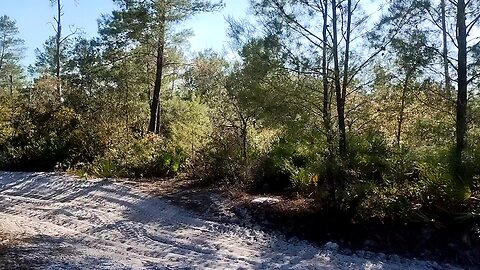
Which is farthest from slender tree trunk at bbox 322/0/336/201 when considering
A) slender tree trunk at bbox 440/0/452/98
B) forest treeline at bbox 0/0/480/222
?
slender tree trunk at bbox 440/0/452/98

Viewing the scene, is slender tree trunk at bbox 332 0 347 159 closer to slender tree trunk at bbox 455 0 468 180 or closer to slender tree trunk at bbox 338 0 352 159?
slender tree trunk at bbox 338 0 352 159

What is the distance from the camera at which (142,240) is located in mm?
6578

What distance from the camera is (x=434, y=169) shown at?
20.5 feet

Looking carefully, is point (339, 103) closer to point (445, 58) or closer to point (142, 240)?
point (445, 58)

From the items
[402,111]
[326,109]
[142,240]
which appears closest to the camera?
[142,240]

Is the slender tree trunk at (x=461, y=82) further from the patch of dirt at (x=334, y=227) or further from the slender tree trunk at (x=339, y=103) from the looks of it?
the slender tree trunk at (x=339, y=103)

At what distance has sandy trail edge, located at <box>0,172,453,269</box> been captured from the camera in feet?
18.0

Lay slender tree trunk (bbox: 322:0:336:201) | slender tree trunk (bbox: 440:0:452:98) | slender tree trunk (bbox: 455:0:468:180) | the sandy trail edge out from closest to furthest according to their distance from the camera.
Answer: the sandy trail edge → slender tree trunk (bbox: 455:0:468:180) → slender tree trunk (bbox: 440:0:452:98) → slender tree trunk (bbox: 322:0:336:201)

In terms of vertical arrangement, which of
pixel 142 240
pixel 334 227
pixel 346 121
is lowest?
pixel 142 240

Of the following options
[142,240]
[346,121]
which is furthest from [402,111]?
[142,240]

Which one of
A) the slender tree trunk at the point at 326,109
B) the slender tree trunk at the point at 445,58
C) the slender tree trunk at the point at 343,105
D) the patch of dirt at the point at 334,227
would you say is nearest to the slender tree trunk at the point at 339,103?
the slender tree trunk at the point at 343,105

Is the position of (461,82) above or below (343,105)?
above

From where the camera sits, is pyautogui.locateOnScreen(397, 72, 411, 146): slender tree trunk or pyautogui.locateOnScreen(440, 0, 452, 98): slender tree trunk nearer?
pyautogui.locateOnScreen(440, 0, 452, 98): slender tree trunk

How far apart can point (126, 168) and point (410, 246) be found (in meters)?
8.03
